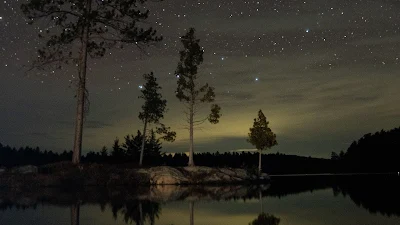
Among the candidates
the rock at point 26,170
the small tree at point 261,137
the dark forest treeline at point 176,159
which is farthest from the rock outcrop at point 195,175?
the dark forest treeline at point 176,159

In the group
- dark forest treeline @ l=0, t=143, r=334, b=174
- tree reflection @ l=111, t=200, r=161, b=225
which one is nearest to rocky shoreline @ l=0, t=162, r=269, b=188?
tree reflection @ l=111, t=200, r=161, b=225

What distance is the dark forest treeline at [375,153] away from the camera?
96.6 metres

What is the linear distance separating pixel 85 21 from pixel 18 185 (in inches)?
384

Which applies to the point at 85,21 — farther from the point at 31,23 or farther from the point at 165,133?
the point at 165,133

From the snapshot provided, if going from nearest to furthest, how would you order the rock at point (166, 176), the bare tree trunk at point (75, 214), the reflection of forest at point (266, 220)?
1. the reflection of forest at point (266, 220)
2. the bare tree trunk at point (75, 214)
3. the rock at point (166, 176)

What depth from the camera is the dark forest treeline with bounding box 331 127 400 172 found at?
9662 cm

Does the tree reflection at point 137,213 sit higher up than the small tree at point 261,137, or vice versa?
the small tree at point 261,137

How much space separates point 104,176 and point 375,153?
90.6m

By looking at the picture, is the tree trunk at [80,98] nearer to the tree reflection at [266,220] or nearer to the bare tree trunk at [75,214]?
the bare tree trunk at [75,214]

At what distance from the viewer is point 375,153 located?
103875 mm

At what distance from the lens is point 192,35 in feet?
129

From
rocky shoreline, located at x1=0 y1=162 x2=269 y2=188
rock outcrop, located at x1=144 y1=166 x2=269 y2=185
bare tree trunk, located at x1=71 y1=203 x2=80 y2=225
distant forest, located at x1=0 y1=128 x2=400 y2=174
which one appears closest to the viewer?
bare tree trunk, located at x1=71 y1=203 x2=80 y2=225

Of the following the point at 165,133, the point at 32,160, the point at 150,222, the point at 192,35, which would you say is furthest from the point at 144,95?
the point at 32,160

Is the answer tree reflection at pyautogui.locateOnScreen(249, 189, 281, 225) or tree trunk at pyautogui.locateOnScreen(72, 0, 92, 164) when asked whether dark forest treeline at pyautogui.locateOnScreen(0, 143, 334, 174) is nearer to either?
tree trunk at pyautogui.locateOnScreen(72, 0, 92, 164)
